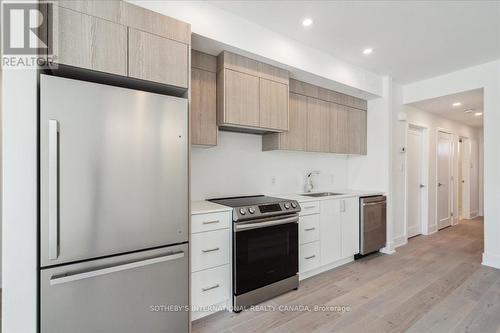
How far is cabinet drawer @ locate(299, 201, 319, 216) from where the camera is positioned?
9.45 ft

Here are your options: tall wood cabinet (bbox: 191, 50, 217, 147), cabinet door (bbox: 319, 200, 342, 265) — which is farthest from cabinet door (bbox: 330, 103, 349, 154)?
tall wood cabinet (bbox: 191, 50, 217, 147)

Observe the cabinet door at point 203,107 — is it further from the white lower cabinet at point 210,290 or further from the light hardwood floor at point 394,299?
the light hardwood floor at point 394,299

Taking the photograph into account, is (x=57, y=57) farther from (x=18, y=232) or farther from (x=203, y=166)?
(x=203, y=166)

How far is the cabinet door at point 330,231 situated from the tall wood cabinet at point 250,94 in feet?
3.81

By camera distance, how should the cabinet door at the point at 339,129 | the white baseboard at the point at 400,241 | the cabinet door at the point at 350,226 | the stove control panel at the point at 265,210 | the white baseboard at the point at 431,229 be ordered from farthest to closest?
the white baseboard at the point at 431,229 < the white baseboard at the point at 400,241 < the cabinet door at the point at 339,129 < the cabinet door at the point at 350,226 < the stove control panel at the point at 265,210

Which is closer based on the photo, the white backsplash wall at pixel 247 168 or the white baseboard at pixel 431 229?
the white backsplash wall at pixel 247 168

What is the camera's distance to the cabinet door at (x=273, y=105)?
2.70 m

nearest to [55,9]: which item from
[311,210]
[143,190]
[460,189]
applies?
[143,190]

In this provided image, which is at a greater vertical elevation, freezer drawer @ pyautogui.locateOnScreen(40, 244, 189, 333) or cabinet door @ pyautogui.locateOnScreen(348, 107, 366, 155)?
cabinet door @ pyautogui.locateOnScreen(348, 107, 366, 155)

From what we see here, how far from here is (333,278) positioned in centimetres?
296

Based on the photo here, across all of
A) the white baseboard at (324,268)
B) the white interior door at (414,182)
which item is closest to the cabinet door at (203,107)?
the white baseboard at (324,268)

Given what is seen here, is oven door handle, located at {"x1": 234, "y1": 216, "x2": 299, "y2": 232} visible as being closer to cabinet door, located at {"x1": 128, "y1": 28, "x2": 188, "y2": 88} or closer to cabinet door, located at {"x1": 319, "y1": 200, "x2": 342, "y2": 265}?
cabinet door, located at {"x1": 319, "y1": 200, "x2": 342, "y2": 265}

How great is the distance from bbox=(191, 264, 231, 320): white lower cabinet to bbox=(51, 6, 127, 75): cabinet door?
171cm

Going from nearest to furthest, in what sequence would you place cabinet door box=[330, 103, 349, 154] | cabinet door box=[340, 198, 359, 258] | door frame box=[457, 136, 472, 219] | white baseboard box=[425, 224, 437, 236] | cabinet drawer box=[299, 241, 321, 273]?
1. cabinet drawer box=[299, 241, 321, 273]
2. cabinet door box=[340, 198, 359, 258]
3. cabinet door box=[330, 103, 349, 154]
4. white baseboard box=[425, 224, 437, 236]
5. door frame box=[457, 136, 472, 219]
